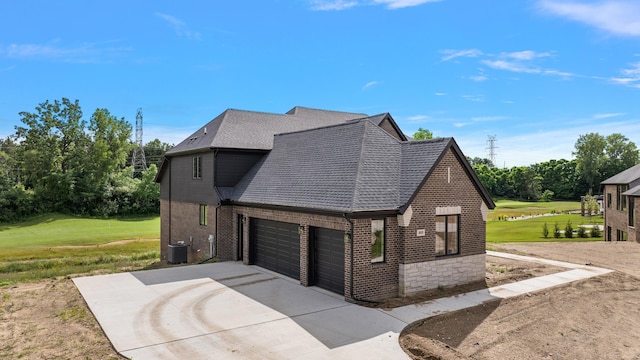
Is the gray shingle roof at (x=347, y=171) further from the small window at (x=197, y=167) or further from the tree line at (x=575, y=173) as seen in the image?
the tree line at (x=575, y=173)

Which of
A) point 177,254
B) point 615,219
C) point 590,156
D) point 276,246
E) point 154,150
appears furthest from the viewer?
point 154,150

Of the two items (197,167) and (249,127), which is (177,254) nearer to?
(197,167)

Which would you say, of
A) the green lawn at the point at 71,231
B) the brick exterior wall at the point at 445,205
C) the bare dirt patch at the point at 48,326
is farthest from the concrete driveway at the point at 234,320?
the green lawn at the point at 71,231

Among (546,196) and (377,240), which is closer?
(377,240)

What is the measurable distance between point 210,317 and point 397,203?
22.3 feet

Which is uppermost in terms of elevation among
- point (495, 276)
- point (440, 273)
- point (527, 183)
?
point (527, 183)

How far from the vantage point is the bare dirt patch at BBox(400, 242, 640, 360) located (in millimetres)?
9953

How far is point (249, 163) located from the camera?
22.0m

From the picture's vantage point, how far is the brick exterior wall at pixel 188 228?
22.2 meters

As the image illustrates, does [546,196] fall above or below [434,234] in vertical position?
below

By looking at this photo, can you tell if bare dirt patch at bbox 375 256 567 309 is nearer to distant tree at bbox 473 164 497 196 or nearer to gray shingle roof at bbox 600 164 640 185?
gray shingle roof at bbox 600 164 640 185

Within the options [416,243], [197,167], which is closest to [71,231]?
[197,167]

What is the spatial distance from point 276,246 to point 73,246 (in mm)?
28160

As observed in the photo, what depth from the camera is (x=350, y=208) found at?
13.0 meters
